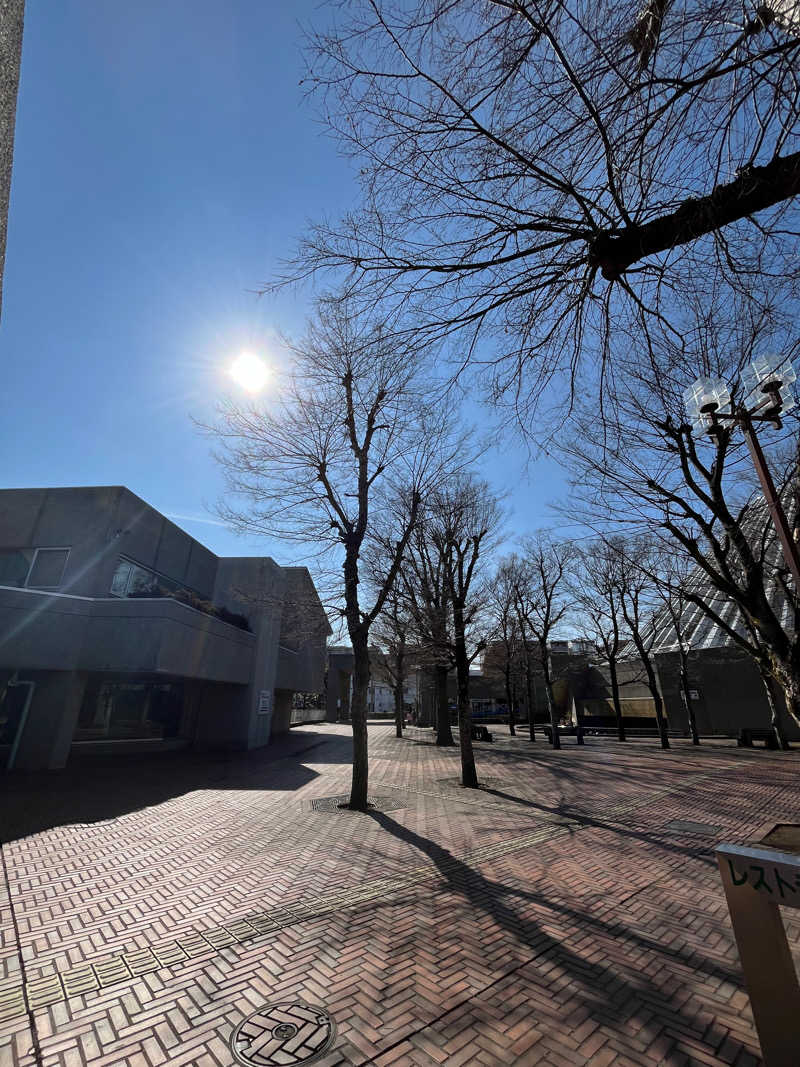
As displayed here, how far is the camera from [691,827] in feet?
27.2

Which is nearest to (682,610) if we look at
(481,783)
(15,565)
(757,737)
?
(757,737)

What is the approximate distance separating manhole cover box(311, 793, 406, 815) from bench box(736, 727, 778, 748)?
19.4 meters

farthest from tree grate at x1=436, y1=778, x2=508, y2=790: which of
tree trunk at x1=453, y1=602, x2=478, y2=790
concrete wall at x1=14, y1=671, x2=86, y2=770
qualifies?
concrete wall at x1=14, y1=671, x2=86, y2=770

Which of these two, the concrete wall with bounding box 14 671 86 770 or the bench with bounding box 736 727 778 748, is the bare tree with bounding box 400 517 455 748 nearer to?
the concrete wall with bounding box 14 671 86 770

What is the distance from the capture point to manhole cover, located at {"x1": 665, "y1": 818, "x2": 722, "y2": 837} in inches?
314

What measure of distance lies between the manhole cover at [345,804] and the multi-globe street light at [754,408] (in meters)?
8.55

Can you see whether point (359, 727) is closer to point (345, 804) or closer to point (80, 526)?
point (345, 804)

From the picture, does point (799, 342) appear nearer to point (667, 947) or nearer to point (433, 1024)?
point (667, 947)

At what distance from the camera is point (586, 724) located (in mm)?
35938

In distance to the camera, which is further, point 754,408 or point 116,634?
point 116,634

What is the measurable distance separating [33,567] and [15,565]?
2.37ft

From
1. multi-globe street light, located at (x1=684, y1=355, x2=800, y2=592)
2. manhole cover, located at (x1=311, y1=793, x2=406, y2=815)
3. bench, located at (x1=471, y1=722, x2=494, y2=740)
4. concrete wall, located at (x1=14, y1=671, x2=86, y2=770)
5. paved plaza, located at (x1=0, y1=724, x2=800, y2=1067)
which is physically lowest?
paved plaza, located at (x1=0, y1=724, x2=800, y2=1067)

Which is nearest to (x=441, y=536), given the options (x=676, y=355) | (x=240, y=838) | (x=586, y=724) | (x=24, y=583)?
(x=240, y=838)

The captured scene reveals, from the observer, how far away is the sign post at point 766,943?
2.50 meters
